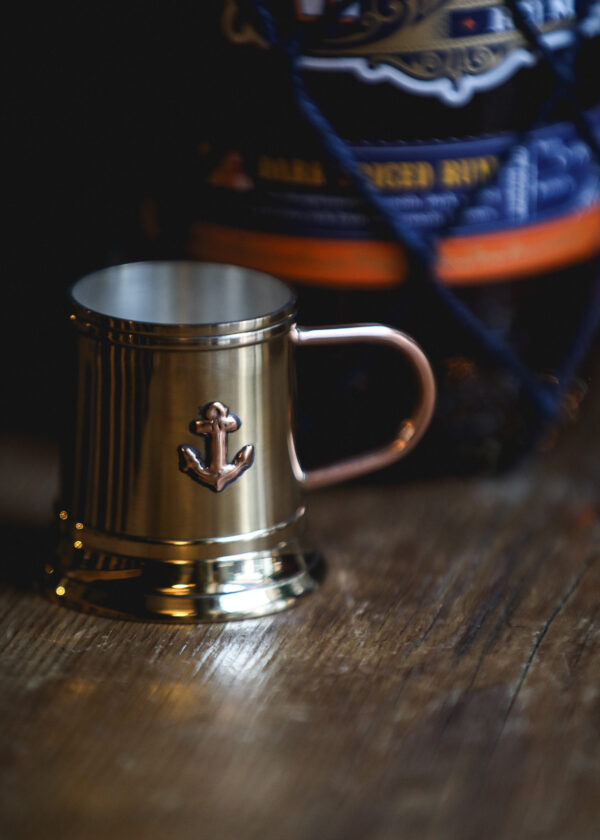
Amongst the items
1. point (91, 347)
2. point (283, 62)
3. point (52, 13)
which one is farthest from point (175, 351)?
point (52, 13)

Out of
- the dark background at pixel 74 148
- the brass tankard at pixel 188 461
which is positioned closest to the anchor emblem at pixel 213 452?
the brass tankard at pixel 188 461

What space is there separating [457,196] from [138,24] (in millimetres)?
161

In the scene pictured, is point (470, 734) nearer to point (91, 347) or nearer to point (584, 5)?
point (91, 347)

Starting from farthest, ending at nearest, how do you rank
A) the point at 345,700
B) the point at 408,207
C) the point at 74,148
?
the point at 74,148
the point at 408,207
the point at 345,700

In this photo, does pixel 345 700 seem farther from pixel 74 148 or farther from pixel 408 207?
pixel 74 148

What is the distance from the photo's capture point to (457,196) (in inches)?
20.1

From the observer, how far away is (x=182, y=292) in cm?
49

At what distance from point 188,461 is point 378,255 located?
147 millimetres

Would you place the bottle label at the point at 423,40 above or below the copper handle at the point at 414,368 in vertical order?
above

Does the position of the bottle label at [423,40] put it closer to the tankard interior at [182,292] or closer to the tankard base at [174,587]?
the tankard interior at [182,292]

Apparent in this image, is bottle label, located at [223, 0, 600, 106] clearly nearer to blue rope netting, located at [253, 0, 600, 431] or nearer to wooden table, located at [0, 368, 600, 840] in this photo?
blue rope netting, located at [253, 0, 600, 431]

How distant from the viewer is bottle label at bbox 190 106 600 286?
506mm

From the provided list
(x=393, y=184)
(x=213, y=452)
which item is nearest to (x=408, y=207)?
(x=393, y=184)

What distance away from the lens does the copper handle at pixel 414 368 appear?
0.45m
